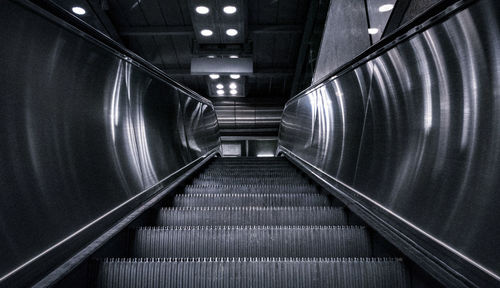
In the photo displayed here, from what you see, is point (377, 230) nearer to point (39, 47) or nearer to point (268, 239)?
point (268, 239)

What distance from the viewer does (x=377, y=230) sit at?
5.83ft

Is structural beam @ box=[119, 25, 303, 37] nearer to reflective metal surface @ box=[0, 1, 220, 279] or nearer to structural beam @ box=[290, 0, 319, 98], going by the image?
structural beam @ box=[290, 0, 319, 98]

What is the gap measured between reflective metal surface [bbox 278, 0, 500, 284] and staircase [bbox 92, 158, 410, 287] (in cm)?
28

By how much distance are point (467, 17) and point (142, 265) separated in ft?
5.31

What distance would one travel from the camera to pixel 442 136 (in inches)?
58.7

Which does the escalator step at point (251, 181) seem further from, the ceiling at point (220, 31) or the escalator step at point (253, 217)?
the ceiling at point (220, 31)

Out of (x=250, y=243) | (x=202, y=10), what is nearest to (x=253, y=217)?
(x=250, y=243)

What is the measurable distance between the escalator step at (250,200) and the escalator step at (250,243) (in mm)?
936

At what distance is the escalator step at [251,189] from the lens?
3430mm

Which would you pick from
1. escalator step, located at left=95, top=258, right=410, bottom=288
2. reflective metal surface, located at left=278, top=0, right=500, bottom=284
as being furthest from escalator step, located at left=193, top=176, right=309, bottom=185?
escalator step, located at left=95, top=258, right=410, bottom=288

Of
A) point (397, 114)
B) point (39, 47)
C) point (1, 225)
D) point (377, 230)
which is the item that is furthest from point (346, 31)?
point (1, 225)

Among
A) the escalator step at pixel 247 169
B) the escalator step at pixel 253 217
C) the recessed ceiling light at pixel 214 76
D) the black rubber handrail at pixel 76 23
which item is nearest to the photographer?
the black rubber handrail at pixel 76 23

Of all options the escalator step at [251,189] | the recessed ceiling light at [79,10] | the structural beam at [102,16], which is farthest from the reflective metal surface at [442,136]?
the structural beam at [102,16]

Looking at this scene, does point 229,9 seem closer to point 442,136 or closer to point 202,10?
point 202,10
